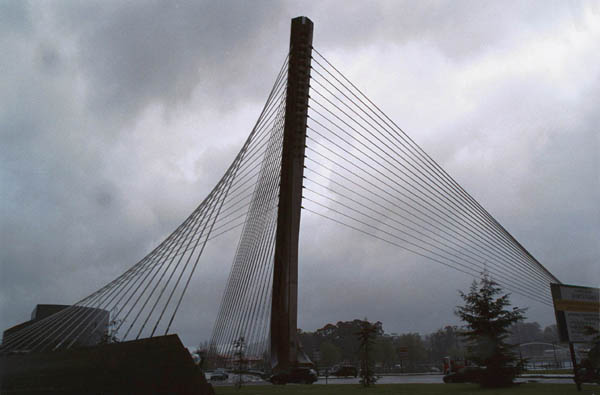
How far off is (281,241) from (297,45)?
6.47 m

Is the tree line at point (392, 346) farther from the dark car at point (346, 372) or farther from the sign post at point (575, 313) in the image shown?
the sign post at point (575, 313)

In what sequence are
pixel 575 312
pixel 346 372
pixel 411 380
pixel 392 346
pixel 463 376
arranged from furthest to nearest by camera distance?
1. pixel 392 346
2. pixel 346 372
3. pixel 411 380
4. pixel 463 376
5. pixel 575 312

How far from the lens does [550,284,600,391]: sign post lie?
1627cm

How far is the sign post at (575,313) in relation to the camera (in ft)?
53.4

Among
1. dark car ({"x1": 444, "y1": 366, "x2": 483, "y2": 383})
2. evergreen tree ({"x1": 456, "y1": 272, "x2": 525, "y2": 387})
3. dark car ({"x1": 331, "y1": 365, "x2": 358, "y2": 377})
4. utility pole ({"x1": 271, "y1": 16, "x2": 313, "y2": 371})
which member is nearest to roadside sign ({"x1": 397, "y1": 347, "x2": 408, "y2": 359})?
dark car ({"x1": 331, "y1": 365, "x2": 358, "y2": 377})

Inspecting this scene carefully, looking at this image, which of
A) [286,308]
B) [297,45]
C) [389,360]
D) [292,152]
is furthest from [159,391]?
[389,360]

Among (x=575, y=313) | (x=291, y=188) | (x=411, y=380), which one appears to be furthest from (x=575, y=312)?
(x=411, y=380)

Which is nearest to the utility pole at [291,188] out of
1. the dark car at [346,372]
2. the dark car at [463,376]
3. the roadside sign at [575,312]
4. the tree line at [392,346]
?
the roadside sign at [575,312]

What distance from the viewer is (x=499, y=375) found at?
1953cm

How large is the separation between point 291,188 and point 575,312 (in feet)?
40.0

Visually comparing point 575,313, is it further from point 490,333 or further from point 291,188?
point 291,188

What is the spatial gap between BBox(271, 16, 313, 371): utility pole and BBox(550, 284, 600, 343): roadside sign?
10.4 metres

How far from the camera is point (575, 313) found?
1664cm

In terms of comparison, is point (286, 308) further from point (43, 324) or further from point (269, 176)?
point (43, 324)
